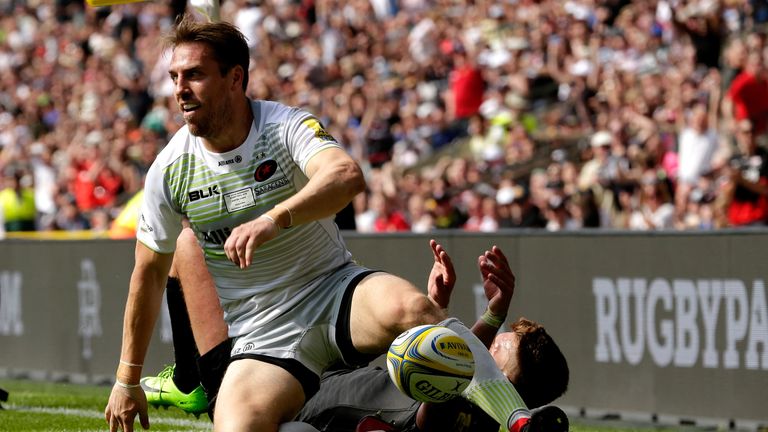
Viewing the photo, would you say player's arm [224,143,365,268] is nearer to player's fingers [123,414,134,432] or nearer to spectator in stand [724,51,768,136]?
player's fingers [123,414,134,432]

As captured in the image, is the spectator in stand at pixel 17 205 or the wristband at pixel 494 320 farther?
the spectator in stand at pixel 17 205

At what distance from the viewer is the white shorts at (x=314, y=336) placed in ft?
19.1

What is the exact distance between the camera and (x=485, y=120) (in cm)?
1568

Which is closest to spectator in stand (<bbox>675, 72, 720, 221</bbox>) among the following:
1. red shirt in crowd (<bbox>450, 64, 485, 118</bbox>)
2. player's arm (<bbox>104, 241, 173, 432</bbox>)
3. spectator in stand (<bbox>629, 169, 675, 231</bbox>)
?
spectator in stand (<bbox>629, 169, 675, 231</bbox>)

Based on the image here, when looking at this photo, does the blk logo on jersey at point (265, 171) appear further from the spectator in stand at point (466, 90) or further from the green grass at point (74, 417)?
the spectator in stand at point (466, 90)

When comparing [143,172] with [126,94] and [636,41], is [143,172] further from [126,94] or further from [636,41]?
[636,41]

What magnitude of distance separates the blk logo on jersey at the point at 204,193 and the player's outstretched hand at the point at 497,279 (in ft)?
3.79

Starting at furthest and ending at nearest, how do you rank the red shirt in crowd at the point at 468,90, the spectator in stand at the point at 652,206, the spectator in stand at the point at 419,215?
1. the red shirt in crowd at the point at 468,90
2. the spectator in stand at the point at 419,215
3. the spectator in stand at the point at 652,206

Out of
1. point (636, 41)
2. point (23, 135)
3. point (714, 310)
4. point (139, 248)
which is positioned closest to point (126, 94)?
point (23, 135)

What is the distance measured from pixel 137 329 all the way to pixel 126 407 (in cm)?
33

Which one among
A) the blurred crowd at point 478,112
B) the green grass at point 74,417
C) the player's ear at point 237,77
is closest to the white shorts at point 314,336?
the player's ear at point 237,77

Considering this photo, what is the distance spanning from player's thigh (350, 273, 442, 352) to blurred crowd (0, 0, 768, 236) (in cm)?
306

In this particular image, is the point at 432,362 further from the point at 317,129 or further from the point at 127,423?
the point at 127,423

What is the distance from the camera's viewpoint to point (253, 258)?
5902 mm
